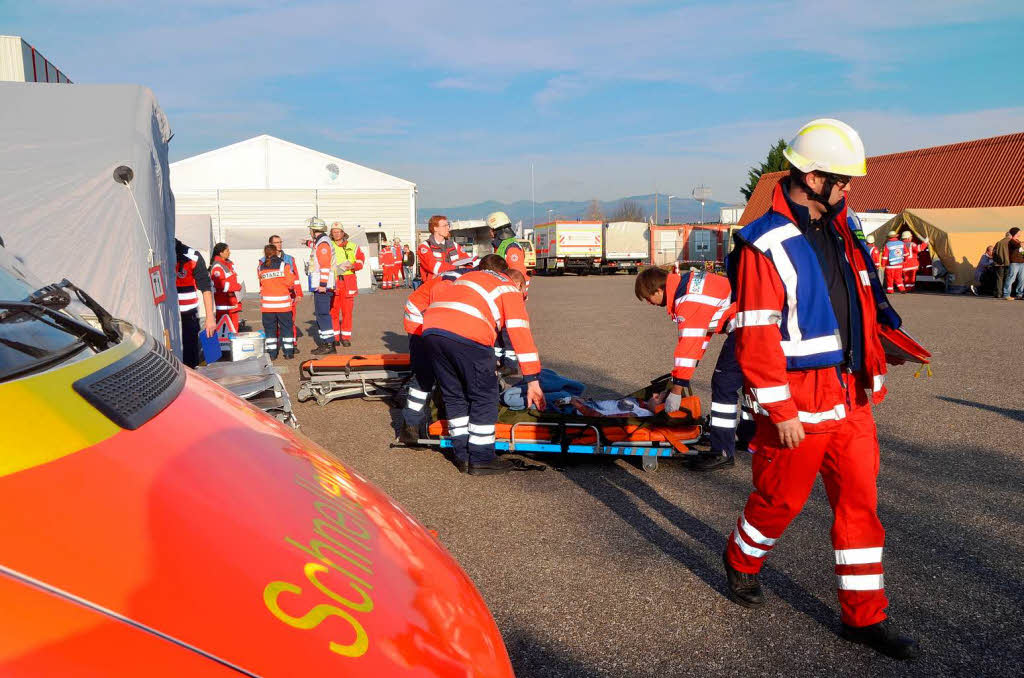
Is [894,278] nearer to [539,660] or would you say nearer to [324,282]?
[324,282]

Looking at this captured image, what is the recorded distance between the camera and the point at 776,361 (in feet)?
9.36

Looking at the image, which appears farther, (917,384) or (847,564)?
(917,384)

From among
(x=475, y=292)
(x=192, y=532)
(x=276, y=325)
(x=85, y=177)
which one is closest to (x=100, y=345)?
(x=192, y=532)

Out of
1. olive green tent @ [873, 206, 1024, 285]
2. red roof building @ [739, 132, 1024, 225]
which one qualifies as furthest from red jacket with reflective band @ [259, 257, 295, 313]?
red roof building @ [739, 132, 1024, 225]

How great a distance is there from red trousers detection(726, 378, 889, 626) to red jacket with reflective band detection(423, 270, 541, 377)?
2295 millimetres

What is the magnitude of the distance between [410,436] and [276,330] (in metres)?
5.62

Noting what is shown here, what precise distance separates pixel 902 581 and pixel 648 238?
35530 mm

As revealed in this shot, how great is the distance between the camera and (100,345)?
1771 millimetres

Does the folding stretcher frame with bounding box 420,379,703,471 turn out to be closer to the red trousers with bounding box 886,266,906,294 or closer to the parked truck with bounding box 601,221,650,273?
the red trousers with bounding box 886,266,906,294

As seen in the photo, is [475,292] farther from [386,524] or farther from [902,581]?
[386,524]

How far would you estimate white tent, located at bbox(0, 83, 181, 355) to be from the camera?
611cm

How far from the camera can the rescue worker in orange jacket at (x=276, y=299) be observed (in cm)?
1026

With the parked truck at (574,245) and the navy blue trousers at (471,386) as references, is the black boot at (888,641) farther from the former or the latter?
the parked truck at (574,245)

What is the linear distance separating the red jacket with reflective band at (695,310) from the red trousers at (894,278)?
66.1ft
